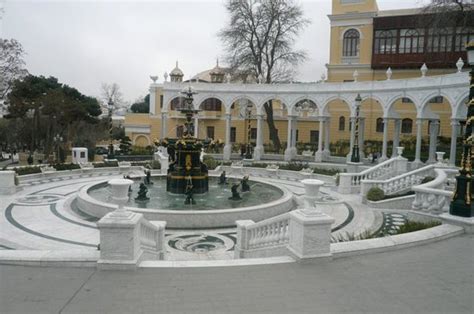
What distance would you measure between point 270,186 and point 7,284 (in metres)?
14.1

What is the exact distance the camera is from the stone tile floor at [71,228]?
10438 millimetres

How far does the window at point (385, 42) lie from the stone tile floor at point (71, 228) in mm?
27762

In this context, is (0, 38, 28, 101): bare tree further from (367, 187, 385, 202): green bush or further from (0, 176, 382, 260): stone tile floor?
(367, 187, 385, 202): green bush

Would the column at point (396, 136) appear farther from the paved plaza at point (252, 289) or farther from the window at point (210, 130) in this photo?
the paved plaza at point (252, 289)

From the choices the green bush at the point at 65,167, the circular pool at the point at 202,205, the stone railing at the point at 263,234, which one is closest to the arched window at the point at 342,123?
the circular pool at the point at 202,205

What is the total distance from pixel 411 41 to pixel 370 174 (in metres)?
24.5

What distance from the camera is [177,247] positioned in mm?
10594

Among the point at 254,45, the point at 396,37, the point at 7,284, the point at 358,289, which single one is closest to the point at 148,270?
the point at 7,284

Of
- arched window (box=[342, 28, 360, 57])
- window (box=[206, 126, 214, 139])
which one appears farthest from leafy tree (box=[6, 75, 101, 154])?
arched window (box=[342, 28, 360, 57])

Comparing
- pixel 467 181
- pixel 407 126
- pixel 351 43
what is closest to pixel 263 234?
pixel 467 181

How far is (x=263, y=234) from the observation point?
939cm

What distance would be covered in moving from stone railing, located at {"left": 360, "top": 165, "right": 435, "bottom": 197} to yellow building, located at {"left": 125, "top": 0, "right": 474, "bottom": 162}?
1956 centimetres

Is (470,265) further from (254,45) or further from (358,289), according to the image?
(254,45)

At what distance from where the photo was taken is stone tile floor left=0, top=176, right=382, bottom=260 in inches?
411
